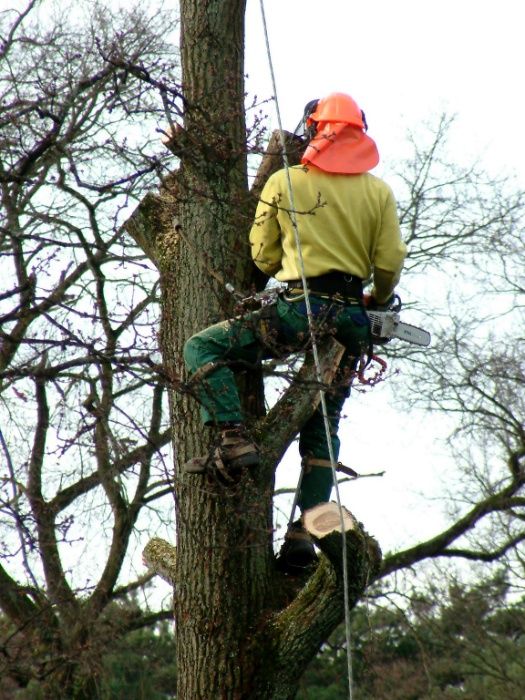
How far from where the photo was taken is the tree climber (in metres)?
4.70

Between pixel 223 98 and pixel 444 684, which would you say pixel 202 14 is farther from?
pixel 444 684

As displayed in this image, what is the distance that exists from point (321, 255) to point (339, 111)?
2.13 feet

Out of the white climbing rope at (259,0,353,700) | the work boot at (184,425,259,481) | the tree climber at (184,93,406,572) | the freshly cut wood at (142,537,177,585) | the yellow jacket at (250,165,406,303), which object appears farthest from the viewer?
the freshly cut wood at (142,537,177,585)

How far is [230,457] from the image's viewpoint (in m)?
4.50

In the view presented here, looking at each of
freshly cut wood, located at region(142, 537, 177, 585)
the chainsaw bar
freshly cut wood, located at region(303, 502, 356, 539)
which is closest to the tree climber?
the chainsaw bar

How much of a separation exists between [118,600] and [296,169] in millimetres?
8238

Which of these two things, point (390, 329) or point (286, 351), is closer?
point (286, 351)

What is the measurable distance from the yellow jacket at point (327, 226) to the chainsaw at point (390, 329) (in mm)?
191

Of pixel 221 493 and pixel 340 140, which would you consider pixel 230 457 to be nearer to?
pixel 221 493

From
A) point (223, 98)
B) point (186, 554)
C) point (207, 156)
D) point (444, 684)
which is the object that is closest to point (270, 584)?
point (186, 554)

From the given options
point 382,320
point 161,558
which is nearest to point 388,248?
point 382,320

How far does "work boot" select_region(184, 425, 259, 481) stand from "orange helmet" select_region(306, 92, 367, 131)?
142 cm

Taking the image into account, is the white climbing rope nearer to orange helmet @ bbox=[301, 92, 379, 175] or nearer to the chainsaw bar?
orange helmet @ bbox=[301, 92, 379, 175]

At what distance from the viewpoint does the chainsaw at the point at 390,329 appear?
197 inches
